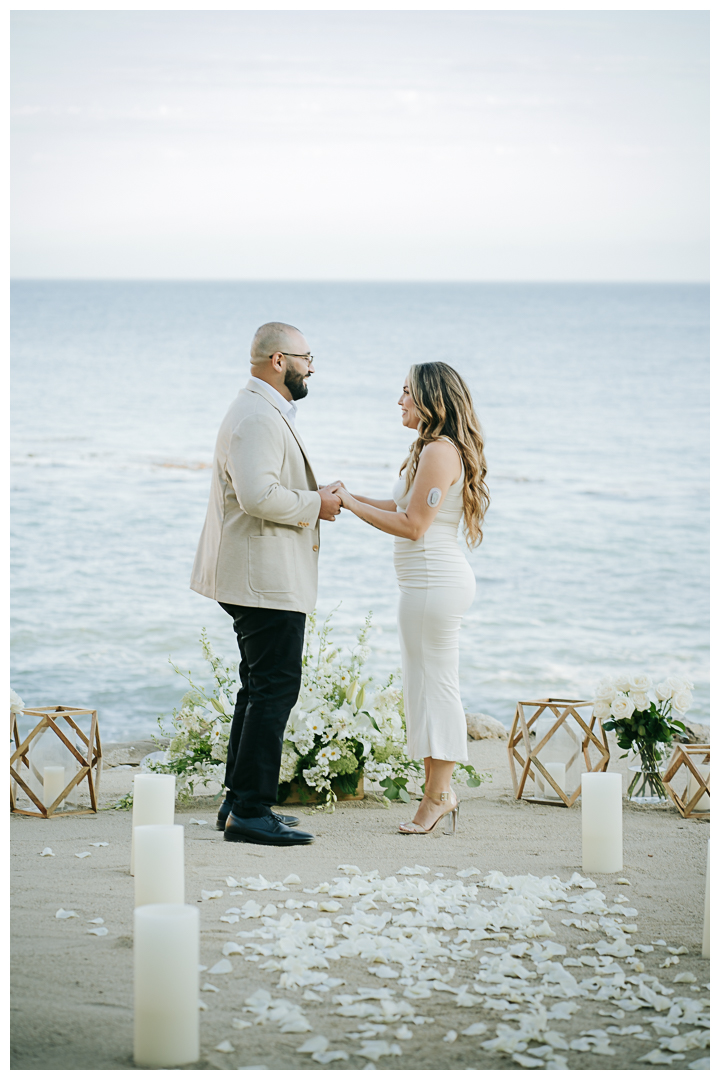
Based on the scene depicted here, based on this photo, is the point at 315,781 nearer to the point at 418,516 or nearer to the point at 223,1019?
the point at 418,516

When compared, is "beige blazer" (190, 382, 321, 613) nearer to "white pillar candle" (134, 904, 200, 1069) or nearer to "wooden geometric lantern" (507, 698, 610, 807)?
"wooden geometric lantern" (507, 698, 610, 807)

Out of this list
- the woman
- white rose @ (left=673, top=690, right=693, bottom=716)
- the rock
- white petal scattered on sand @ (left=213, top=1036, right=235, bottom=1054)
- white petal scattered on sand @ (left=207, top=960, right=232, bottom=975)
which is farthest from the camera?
the rock

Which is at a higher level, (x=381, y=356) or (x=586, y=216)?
(x=586, y=216)

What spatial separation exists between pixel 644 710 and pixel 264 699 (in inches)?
63.7

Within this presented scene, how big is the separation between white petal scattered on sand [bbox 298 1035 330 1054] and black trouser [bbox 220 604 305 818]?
158 cm

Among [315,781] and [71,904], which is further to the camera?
[315,781]

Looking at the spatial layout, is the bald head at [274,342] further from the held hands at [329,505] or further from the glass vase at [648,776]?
the glass vase at [648,776]

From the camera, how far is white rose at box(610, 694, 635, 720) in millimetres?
4023

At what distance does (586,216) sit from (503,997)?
30.7m

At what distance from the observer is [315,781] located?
13.2ft

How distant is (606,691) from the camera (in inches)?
160

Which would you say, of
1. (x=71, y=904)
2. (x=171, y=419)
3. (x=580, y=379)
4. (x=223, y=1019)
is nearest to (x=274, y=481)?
(x=71, y=904)

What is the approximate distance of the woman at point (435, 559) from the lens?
3.62 m

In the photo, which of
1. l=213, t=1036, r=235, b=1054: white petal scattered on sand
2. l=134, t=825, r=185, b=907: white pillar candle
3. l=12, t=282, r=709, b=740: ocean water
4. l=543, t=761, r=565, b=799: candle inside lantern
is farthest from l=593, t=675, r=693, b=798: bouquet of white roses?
l=12, t=282, r=709, b=740: ocean water
